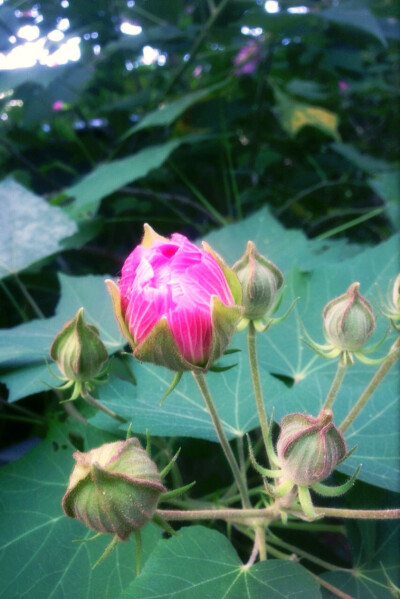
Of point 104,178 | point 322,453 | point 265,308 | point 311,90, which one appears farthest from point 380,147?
point 322,453

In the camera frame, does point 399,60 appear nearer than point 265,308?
No

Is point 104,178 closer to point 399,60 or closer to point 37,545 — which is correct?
point 37,545

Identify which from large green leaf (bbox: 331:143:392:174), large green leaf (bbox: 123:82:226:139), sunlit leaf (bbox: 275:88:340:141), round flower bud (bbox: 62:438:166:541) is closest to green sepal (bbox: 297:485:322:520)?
round flower bud (bbox: 62:438:166:541)

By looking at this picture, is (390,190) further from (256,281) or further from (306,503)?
(306,503)

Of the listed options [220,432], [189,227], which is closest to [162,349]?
[220,432]

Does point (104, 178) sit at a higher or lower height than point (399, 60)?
lower

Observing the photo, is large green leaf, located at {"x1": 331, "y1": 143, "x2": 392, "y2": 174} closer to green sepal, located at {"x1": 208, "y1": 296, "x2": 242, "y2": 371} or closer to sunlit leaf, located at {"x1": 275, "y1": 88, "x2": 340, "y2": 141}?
sunlit leaf, located at {"x1": 275, "y1": 88, "x2": 340, "y2": 141}
